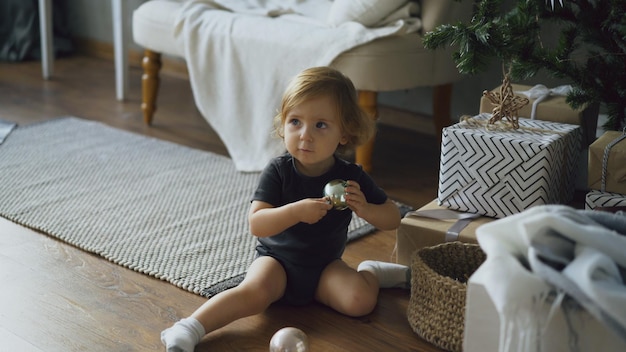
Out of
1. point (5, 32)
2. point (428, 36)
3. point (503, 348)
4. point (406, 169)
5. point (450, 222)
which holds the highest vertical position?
point (428, 36)

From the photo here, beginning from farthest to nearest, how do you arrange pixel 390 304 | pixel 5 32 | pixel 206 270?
pixel 5 32 → pixel 206 270 → pixel 390 304

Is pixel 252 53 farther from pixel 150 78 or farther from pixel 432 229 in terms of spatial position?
pixel 432 229

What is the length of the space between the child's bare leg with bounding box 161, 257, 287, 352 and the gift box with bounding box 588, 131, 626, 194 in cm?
63

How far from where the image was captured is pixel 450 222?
1.63m

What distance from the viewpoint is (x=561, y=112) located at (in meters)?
1.81

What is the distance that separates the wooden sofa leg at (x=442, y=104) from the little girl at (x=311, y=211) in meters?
1.02

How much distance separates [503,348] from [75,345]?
717mm

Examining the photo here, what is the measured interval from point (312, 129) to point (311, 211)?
16 centimetres

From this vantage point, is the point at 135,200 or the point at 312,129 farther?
the point at 135,200

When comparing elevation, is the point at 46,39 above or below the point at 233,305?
below

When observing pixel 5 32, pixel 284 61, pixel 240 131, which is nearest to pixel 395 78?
pixel 284 61

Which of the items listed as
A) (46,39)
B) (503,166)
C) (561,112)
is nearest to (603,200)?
(503,166)

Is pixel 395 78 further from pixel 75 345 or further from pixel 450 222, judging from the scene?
pixel 75 345

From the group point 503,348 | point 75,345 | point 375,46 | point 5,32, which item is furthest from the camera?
point 5,32
